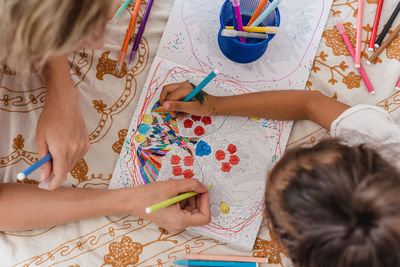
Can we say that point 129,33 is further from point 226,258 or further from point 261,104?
point 226,258

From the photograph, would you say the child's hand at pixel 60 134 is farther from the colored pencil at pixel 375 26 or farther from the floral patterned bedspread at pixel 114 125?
the colored pencil at pixel 375 26

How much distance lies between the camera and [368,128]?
50 cm

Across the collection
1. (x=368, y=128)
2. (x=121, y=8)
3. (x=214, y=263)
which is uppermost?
(x=121, y=8)

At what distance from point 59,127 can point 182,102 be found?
199 mm

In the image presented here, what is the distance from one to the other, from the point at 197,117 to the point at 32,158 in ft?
0.98

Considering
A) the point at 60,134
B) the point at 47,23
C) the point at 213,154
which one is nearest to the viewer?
the point at 47,23

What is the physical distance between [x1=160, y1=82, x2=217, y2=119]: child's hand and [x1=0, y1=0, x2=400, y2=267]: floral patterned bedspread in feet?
0.21

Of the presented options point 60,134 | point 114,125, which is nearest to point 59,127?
point 60,134

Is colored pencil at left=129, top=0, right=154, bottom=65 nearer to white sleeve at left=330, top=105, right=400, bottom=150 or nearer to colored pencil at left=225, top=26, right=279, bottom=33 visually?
colored pencil at left=225, top=26, right=279, bottom=33

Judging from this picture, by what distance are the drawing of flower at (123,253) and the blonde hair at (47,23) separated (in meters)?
0.34

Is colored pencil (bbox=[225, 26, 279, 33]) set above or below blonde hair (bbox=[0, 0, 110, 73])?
above

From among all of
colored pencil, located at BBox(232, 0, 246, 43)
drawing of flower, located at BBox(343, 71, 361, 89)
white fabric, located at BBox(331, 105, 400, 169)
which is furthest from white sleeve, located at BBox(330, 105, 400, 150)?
colored pencil, located at BBox(232, 0, 246, 43)

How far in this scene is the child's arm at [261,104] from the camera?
56 cm

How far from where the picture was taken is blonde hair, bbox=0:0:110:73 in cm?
33
